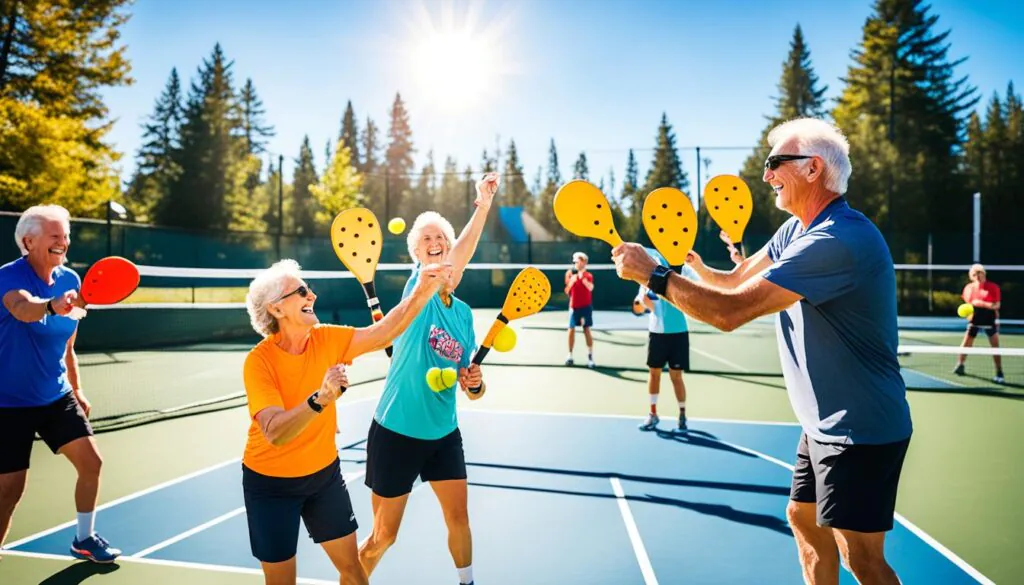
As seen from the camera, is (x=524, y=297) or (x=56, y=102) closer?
(x=524, y=297)

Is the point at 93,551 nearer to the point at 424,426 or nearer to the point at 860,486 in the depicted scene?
the point at 424,426

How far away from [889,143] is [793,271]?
3760cm

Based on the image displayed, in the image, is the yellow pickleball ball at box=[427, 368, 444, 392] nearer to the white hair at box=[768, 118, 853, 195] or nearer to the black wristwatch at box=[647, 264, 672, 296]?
the black wristwatch at box=[647, 264, 672, 296]

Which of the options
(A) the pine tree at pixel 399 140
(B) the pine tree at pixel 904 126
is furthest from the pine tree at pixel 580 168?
(A) the pine tree at pixel 399 140

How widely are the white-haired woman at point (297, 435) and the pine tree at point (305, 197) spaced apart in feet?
165

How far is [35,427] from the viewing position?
178 inches

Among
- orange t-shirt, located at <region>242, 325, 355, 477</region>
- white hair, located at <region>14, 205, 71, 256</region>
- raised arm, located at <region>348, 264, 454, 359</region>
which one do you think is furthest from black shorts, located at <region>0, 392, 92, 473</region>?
raised arm, located at <region>348, 264, 454, 359</region>

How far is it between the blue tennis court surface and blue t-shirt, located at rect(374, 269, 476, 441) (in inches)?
49.8

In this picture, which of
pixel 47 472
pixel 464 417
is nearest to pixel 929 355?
pixel 464 417

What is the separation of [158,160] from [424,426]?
196ft

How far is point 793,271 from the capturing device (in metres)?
2.76

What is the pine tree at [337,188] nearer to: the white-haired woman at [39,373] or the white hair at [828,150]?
the white-haired woman at [39,373]

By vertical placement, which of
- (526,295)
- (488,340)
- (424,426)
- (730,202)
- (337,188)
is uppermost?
(337,188)

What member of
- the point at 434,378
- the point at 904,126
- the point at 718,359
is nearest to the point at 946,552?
the point at 434,378
